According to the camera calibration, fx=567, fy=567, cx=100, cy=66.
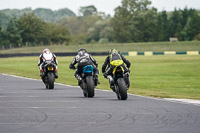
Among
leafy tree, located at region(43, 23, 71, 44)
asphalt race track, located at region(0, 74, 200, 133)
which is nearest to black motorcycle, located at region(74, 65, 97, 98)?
asphalt race track, located at region(0, 74, 200, 133)

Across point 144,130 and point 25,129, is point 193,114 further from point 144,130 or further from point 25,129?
point 25,129

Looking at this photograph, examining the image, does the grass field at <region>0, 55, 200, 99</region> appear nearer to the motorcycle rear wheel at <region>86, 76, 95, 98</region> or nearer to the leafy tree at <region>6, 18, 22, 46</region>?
the motorcycle rear wheel at <region>86, 76, 95, 98</region>

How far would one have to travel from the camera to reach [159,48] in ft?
385

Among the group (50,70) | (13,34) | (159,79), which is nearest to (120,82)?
(50,70)

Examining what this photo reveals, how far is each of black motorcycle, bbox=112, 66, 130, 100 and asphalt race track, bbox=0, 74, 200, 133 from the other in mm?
281

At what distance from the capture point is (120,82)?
16.7 meters

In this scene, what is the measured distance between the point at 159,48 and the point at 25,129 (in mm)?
107863

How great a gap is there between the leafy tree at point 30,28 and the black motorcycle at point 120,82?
136m

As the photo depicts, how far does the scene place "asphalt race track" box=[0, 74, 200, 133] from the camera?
10.7 m

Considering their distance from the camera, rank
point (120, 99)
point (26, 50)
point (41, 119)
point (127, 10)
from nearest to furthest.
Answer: point (41, 119), point (120, 99), point (26, 50), point (127, 10)

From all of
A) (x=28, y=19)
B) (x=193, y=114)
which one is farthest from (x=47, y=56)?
(x=28, y=19)

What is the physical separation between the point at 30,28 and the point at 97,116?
469 ft

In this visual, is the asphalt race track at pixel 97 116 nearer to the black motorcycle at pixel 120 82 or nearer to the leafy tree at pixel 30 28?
the black motorcycle at pixel 120 82

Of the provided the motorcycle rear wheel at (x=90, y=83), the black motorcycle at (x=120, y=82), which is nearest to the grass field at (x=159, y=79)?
the black motorcycle at (x=120, y=82)
